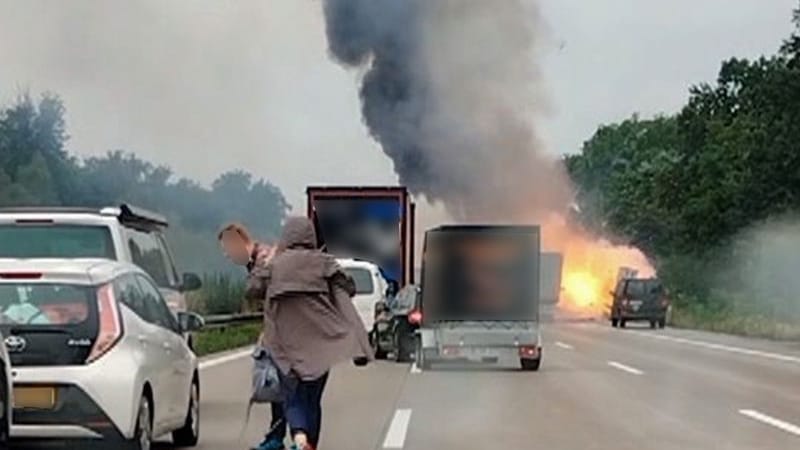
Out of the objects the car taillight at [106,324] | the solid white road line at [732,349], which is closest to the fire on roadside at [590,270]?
the solid white road line at [732,349]

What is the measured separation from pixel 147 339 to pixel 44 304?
879 millimetres

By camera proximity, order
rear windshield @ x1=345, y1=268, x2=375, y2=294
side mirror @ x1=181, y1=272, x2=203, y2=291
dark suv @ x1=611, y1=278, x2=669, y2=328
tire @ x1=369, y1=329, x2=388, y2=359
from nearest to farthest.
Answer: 1. side mirror @ x1=181, y1=272, x2=203, y2=291
2. tire @ x1=369, y1=329, x2=388, y2=359
3. rear windshield @ x1=345, y1=268, x2=375, y2=294
4. dark suv @ x1=611, y1=278, x2=669, y2=328

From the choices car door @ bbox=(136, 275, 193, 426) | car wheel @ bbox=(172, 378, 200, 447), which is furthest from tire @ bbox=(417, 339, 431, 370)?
car door @ bbox=(136, 275, 193, 426)

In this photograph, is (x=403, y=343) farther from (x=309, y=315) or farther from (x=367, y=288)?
(x=309, y=315)

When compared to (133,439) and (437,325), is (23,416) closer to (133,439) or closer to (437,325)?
(133,439)

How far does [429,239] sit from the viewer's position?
2905 cm

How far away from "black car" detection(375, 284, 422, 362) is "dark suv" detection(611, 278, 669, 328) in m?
29.2

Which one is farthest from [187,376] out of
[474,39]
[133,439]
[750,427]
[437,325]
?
[474,39]

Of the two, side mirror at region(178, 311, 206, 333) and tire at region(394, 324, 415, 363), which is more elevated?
side mirror at region(178, 311, 206, 333)

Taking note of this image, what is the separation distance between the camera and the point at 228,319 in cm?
3609

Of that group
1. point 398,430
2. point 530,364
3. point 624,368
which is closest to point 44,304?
point 398,430

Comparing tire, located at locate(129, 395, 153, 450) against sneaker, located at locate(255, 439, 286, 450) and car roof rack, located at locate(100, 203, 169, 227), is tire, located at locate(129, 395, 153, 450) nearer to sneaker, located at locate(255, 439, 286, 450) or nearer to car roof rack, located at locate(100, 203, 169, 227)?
sneaker, located at locate(255, 439, 286, 450)

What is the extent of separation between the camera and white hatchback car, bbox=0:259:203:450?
11.7 m

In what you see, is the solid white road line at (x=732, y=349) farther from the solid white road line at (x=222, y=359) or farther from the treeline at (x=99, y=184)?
the treeline at (x=99, y=184)
